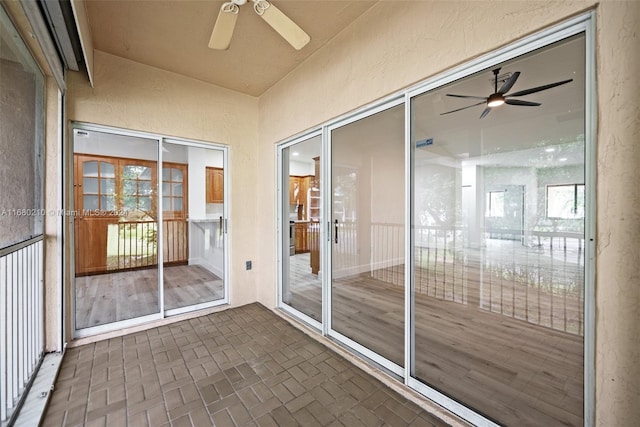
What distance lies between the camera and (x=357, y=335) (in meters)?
2.54

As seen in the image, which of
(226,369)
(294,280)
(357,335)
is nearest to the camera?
(226,369)

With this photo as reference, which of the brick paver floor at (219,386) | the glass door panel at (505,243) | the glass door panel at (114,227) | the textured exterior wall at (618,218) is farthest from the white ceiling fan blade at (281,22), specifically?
the brick paver floor at (219,386)

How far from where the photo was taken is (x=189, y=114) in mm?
3139

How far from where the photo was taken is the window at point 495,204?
9.57 ft

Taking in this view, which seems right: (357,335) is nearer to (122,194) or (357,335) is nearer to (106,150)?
(122,194)

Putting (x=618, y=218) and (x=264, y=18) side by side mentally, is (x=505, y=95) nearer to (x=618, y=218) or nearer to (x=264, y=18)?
(x=618, y=218)

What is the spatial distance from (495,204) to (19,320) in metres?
4.35

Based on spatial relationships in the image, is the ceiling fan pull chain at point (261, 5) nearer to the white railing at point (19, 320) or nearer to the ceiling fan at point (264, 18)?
the ceiling fan at point (264, 18)

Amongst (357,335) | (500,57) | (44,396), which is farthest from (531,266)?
(44,396)

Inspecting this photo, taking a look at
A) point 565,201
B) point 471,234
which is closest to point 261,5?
point 565,201

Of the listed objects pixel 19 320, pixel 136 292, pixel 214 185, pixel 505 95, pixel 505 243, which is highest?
pixel 505 95

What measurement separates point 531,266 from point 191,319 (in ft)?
12.7

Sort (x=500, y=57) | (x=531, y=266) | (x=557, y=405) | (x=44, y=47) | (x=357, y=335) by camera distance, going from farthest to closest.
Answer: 1. (x=531, y=266)
2. (x=357, y=335)
3. (x=44, y=47)
4. (x=557, y=405)
5. (x=500, y=57)

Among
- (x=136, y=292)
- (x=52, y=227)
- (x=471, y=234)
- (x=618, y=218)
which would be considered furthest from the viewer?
(x=471, y=234)
